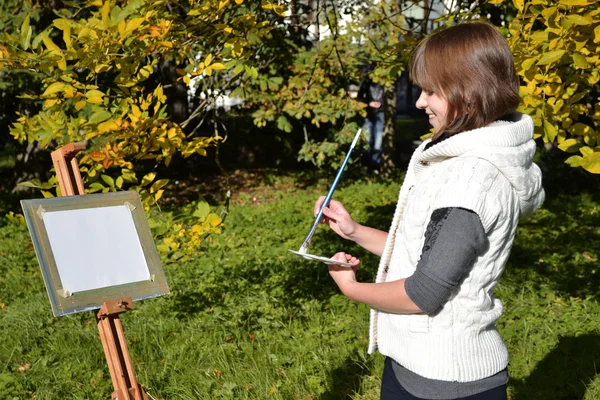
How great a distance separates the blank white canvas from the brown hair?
3.83 feet

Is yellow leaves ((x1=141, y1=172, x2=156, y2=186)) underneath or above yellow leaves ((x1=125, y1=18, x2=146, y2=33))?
underneath

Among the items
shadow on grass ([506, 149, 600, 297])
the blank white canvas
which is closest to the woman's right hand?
the blank white canvas

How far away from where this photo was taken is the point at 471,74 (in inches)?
58.3

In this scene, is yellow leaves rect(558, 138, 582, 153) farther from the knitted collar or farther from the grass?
the grass

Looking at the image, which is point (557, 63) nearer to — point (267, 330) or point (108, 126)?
point (108, 126)

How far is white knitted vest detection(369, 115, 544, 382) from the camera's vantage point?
1.46 m

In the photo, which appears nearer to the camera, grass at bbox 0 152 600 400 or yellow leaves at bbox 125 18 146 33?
yellow leaves at bbox 125 18 146 33

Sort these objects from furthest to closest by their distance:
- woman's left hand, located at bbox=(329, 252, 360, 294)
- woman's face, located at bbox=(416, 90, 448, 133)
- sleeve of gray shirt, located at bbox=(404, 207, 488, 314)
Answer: woman's left hand, located at bbox=(329, 252, 360, 294)
woman's face, located at bbox=(416, 90, 448, 133)
sleeve of gray shirt, located at bbox=(404, 207, 488, 314)

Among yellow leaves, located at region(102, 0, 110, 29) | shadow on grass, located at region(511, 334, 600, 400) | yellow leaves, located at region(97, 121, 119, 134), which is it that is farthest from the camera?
shadow on grass, located at region(511, 334, 600, 400)

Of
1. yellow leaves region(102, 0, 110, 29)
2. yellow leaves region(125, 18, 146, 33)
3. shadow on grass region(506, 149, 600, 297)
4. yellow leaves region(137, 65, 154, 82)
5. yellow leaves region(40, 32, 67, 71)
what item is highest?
yellow leaves region(102, 0, 110, 29)

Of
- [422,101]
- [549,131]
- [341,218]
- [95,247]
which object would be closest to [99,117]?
[95,247]

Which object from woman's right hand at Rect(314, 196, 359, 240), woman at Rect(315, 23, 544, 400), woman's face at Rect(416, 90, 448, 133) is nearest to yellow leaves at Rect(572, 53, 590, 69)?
woman at Rect(315, 23, 544, 400)

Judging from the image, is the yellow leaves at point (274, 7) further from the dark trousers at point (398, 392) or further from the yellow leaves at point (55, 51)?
the dark trousers at point (398, 392)

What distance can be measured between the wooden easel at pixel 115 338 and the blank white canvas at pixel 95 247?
0.28 feet
